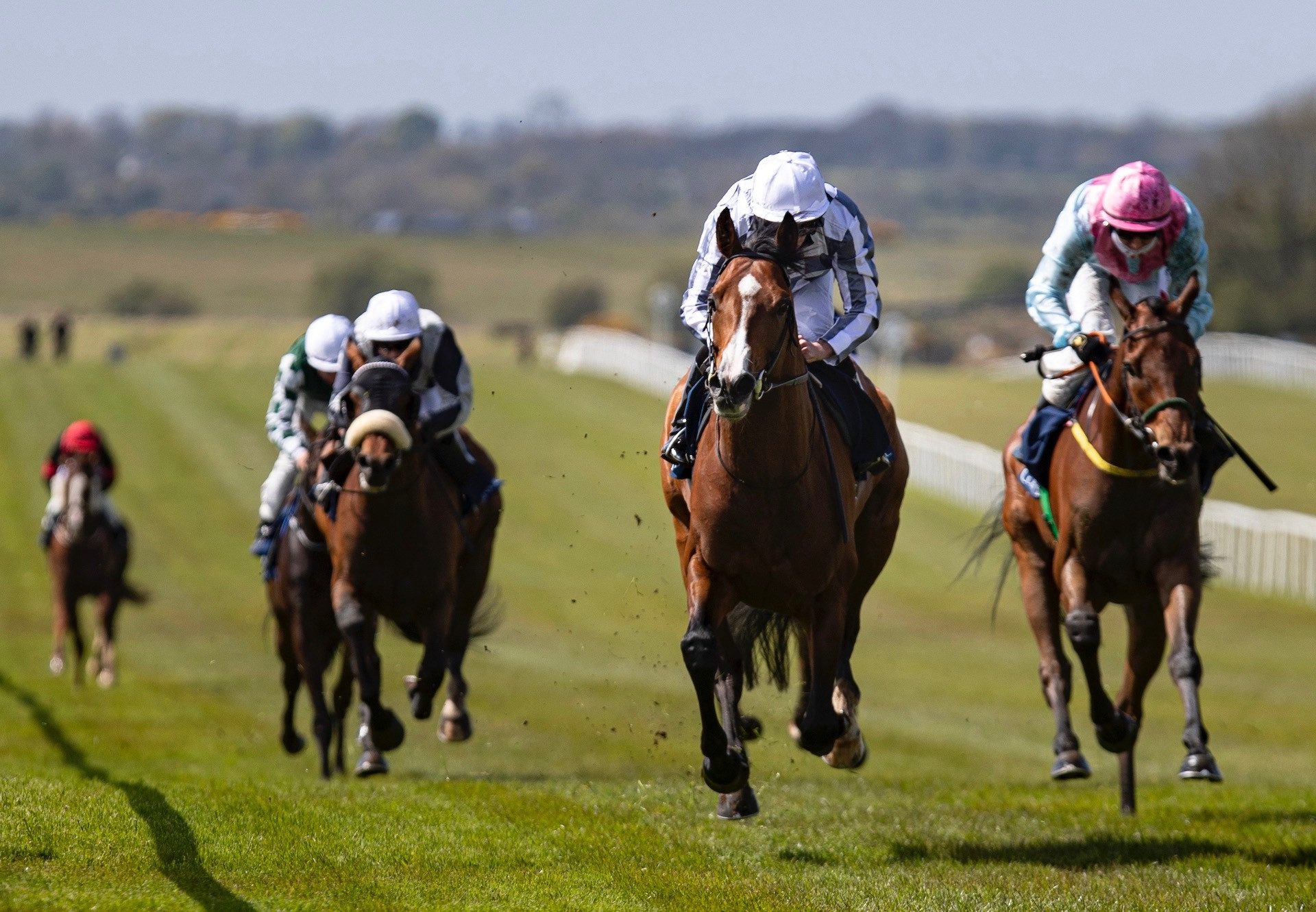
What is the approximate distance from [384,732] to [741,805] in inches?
83.0

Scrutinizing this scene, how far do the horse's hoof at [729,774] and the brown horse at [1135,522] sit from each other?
5.63ft

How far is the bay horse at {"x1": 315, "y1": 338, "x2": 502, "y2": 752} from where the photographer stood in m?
8.89

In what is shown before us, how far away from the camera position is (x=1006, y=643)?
2425cm

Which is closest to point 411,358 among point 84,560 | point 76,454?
point 76,454

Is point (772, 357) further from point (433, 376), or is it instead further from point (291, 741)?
point (291, 741)

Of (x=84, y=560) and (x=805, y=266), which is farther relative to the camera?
(x=84, y=560)

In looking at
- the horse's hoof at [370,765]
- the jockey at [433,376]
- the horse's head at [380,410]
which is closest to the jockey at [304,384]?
the jockey at [433,376]

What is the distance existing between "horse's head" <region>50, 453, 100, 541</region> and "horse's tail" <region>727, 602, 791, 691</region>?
10.9 meters

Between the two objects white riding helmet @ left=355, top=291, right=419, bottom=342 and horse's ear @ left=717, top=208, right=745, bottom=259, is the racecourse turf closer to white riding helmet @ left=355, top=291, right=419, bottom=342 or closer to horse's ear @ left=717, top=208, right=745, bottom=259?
white riding helmet @ left=355, top=291, right=419, bottom=342

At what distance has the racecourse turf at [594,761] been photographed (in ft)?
21.9

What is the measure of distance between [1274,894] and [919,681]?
14090mm

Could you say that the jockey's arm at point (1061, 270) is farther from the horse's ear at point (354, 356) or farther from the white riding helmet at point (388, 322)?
the horse's ear at point (354, 356)

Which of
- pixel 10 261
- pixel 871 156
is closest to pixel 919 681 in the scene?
pixel 10 261

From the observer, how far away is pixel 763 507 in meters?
6.95
